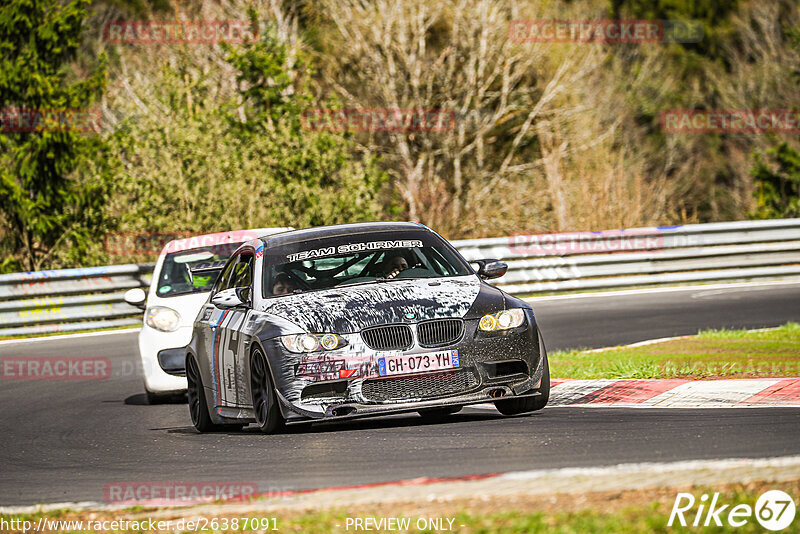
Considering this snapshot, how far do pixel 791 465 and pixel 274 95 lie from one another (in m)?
23.2

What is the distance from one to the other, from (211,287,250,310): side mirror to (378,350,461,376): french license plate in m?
1.43

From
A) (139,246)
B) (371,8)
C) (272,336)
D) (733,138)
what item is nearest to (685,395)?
(272,336)

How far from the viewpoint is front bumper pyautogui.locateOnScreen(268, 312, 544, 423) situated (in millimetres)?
8398

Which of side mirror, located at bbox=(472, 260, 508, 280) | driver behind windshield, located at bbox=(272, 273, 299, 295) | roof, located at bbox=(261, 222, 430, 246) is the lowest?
side mirror, located at bbox=(472, 260, 508, 280)

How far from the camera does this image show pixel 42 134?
80.6 ft

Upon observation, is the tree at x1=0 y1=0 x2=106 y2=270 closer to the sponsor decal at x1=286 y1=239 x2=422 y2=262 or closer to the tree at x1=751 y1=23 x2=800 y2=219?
the sponsor decal at x1=286 y1=239 x2=422 y2=262

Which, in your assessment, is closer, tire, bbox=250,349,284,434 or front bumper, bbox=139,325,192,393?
tire, bbox=250,349,284,434

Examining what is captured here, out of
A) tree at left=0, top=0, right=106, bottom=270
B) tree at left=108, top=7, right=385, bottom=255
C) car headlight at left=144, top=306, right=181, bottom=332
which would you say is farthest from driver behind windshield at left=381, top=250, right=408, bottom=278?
tree at left=0, top=0, right=106, bottom=270

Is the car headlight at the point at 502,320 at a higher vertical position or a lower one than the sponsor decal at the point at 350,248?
lower

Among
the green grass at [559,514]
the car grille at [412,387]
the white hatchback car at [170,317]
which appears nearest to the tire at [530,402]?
the car grille at [412,387]

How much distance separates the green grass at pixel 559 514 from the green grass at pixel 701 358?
509 centimetres

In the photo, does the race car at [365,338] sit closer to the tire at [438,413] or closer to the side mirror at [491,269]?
the side mirror at [491,269]

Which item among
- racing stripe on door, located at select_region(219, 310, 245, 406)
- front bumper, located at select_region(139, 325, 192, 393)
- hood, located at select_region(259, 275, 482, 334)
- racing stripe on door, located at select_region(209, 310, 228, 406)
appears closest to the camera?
hood, located at select_region(259, 275, 482, 334)

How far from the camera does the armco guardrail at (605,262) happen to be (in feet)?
67.7
